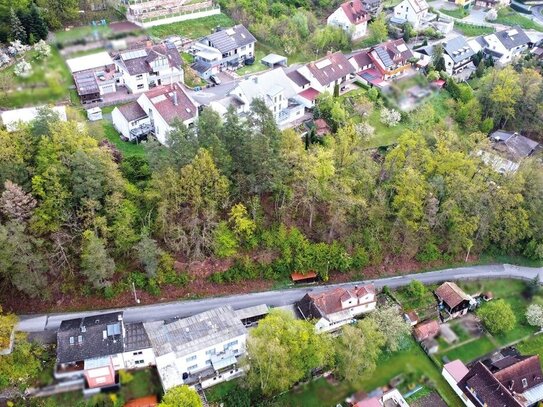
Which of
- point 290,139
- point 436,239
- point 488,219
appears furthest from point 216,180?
point 488,219

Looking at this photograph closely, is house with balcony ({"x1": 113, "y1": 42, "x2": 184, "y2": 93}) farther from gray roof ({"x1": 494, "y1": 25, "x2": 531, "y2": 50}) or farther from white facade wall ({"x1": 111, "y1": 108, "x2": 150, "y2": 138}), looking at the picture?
gray roof ({"x1": 494, "y1": 25, "x2": 531, "y2": 50})

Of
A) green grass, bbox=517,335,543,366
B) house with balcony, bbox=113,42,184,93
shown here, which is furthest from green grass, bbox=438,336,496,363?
house with balcony, bbox=113,42,184,93

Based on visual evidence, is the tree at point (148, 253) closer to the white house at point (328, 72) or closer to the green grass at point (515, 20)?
the white house at point (328, 72)

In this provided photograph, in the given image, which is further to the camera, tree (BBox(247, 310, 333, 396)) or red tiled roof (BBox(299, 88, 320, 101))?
red tiled roof (BBox(299, 88, 320, 101))

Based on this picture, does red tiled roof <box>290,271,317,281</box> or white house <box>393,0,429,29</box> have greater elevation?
white house <box>393,0,429,29</box>

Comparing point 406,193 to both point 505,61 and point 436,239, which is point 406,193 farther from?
point 505,61
